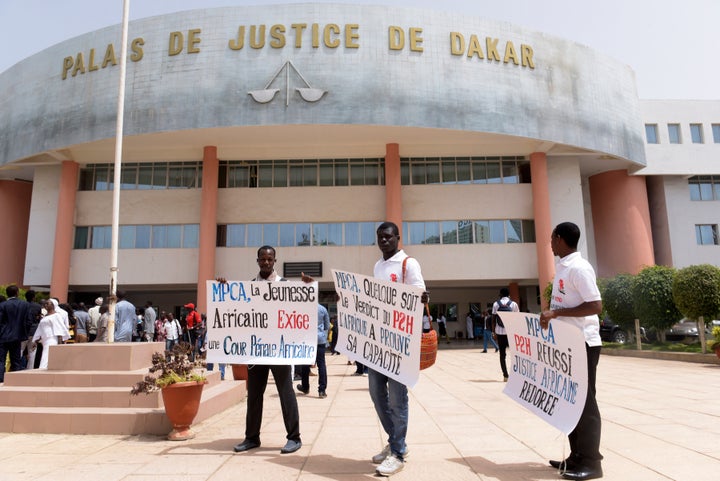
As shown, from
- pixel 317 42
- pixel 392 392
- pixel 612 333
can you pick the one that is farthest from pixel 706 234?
pixel 392 392

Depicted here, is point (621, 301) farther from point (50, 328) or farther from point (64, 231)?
point (64, 231)

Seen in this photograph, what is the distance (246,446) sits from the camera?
4773mm

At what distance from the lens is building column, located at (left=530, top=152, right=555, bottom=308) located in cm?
2503

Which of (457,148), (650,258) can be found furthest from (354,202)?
(650,258)

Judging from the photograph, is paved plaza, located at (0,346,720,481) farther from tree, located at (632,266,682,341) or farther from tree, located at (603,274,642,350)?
tree, located at (603,274,642,350)

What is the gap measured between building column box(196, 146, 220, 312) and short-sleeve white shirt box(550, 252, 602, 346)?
22649mm

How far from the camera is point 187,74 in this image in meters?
23.0

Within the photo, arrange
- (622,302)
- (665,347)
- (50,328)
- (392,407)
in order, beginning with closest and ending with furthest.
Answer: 1. (392,407)
2. (50,328)
3. (665,347)
4. (622,302)

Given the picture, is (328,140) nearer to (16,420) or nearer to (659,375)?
(659,375)

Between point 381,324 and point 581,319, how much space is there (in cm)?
167

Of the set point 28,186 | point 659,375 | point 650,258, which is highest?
point 28,186

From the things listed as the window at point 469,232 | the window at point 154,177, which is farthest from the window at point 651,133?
the window at point 154,177

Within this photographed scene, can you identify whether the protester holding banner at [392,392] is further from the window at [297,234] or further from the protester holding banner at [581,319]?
the window at [297,234]

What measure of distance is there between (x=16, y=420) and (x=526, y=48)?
24995mm
